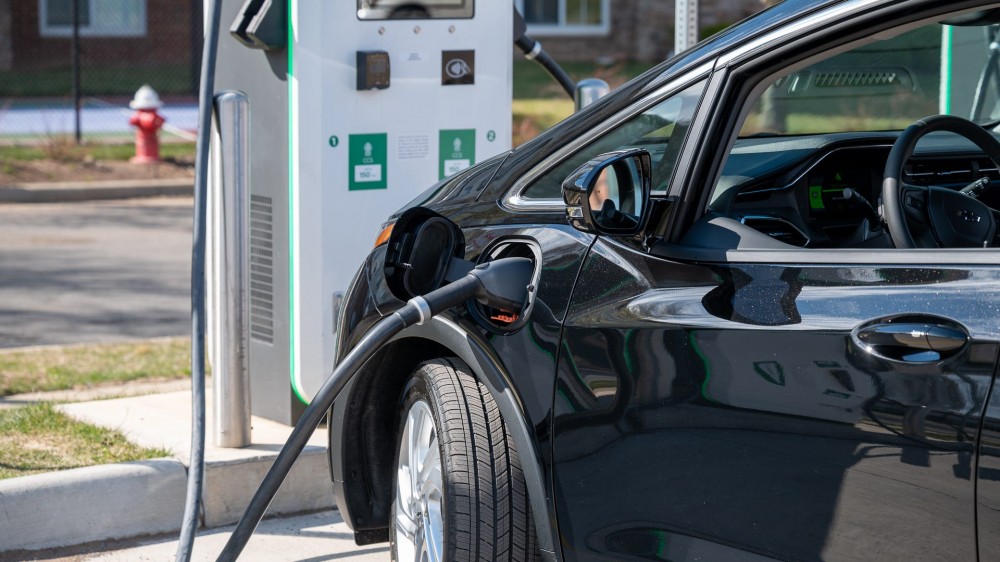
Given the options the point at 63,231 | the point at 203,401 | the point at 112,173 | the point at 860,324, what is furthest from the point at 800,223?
the point at 112,173

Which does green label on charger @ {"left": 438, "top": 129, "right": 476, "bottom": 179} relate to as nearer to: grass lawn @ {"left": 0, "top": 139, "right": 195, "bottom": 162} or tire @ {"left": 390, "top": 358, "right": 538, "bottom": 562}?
tire @ {"left": 390, "top": 358, "right": 538, "bottom": 562}

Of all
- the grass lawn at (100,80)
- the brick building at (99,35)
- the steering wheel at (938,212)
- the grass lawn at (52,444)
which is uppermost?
the brick building at (99,35)

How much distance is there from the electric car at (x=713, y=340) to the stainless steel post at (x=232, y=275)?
37.5 inches

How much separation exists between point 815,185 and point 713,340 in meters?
0.81

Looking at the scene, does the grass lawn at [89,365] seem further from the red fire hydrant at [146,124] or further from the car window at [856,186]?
the red fire hydrant at [146,124]

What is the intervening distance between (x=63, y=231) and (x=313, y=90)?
702 centimetres

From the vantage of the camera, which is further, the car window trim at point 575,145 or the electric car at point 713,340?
the car window trim at point 575,145

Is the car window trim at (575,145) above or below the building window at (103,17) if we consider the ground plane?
below

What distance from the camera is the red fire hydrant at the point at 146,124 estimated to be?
14172 mm

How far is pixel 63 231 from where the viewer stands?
10.9m

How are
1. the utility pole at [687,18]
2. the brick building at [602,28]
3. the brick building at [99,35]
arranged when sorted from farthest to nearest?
the brick building at [602,28] < the brick building at [99,35] < the utility pole at [687,18]

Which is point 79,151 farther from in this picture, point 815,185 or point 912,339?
point 912,339

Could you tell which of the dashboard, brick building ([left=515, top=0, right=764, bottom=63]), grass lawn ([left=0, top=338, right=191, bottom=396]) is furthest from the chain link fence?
the dashboard

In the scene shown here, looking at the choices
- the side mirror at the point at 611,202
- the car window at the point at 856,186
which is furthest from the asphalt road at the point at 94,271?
the side mirror at the point at 611,202
